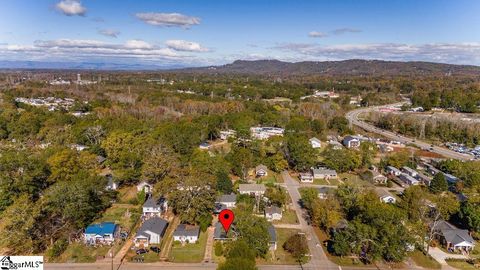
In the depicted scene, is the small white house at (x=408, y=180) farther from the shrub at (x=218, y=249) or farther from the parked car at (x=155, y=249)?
the parked car at (x=155, y=249)

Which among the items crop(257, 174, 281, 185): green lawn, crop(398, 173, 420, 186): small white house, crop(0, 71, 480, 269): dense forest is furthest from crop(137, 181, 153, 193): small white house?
crop(398, 173, 420, 186): small white house

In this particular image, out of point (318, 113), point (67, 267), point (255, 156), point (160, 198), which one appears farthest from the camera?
point (318, 113)

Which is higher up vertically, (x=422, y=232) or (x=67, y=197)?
(x=67, y=197)

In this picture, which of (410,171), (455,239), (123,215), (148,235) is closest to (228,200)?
(148,235)

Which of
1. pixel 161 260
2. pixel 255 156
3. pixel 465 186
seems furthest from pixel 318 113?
pixel 161 260

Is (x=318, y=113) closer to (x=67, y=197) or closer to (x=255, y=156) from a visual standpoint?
(x=255, y=156)

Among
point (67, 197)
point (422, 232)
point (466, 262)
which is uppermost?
point (67, 197)

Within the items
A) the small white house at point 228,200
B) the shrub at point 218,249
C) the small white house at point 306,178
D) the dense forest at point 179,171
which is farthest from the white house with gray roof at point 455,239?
the small white house at point 228,200
